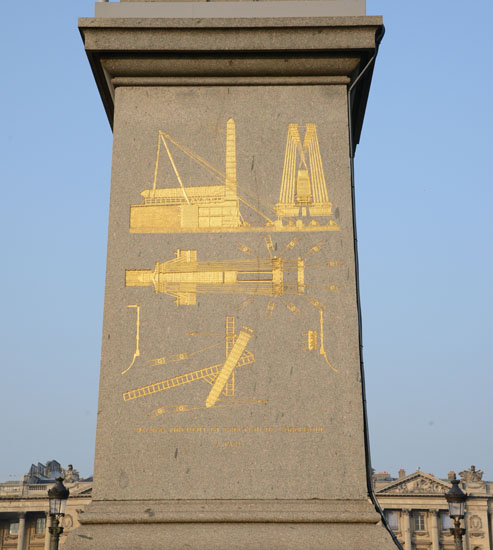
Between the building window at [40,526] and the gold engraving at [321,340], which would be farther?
the building window at [40,526]

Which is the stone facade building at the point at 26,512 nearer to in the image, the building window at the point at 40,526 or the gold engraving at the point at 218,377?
the building window at the point at 40,526

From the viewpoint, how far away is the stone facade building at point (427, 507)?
228ft

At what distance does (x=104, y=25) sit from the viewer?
636 centimetres

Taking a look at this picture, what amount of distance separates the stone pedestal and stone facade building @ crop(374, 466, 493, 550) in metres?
66.9

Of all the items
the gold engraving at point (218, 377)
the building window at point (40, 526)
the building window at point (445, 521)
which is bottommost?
the building window at point (40, 526)

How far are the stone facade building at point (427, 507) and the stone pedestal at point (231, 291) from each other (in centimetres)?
6692

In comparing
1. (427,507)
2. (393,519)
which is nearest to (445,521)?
(427,507)

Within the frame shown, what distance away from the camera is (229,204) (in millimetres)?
6180

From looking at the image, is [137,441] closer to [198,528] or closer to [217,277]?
[198,528]

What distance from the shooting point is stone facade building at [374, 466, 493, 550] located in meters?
69.4

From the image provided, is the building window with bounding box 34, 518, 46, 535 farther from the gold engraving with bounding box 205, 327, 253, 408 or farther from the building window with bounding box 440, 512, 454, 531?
the gold engraving with bounding box 205, 327, 253, 408

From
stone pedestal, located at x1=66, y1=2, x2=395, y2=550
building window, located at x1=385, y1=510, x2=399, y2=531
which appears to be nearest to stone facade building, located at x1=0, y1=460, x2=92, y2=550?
building window, located at x1=385, y1=510, x2=399, y2=531

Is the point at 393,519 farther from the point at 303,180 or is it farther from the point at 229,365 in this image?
the point at 229,365

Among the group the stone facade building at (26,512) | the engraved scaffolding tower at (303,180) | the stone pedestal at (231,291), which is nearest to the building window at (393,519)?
the stone facade building at (26,512)
